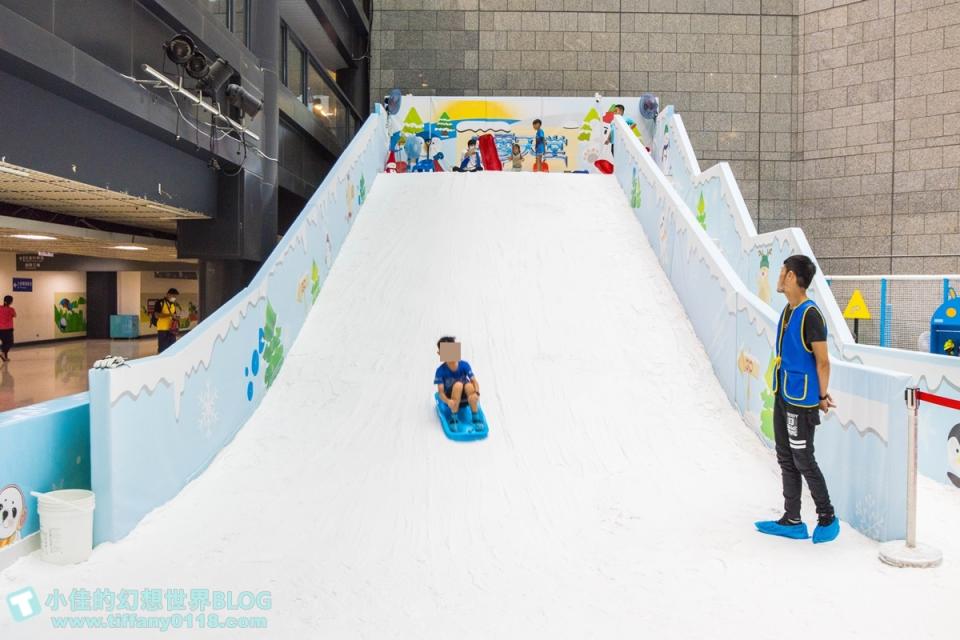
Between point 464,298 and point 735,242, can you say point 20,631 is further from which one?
point 735,242

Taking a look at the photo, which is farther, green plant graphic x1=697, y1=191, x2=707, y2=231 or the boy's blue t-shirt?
green plant graphic x1=697, y1=191, x2=707, y2=231

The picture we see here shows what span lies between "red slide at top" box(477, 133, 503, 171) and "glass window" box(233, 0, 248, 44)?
20.2 feet

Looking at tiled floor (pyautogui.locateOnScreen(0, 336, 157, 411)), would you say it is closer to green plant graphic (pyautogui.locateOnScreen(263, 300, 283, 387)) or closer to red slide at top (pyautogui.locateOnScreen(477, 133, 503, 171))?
green plant graphic (pyautogui.locateOnScreen(263, 300, 283, 387))

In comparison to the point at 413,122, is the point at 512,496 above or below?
below

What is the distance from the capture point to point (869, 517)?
428 cm

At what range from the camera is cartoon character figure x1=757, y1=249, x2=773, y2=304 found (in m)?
7.86

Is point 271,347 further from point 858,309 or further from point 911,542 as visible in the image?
point 858,309

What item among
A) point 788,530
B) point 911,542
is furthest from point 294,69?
point 911,542

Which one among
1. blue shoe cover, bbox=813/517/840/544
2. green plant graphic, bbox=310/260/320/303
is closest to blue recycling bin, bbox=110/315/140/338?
green plant graphic, bbox=310/260/320/303

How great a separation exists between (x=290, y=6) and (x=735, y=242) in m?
9.67

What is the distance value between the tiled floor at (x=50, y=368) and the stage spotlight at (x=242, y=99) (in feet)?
14.6

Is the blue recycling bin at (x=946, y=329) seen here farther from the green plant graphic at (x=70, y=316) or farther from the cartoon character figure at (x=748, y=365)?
the green plant graphic at (x=70, y=316)

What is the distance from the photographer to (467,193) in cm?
1206

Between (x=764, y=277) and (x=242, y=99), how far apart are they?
6.25 meters
